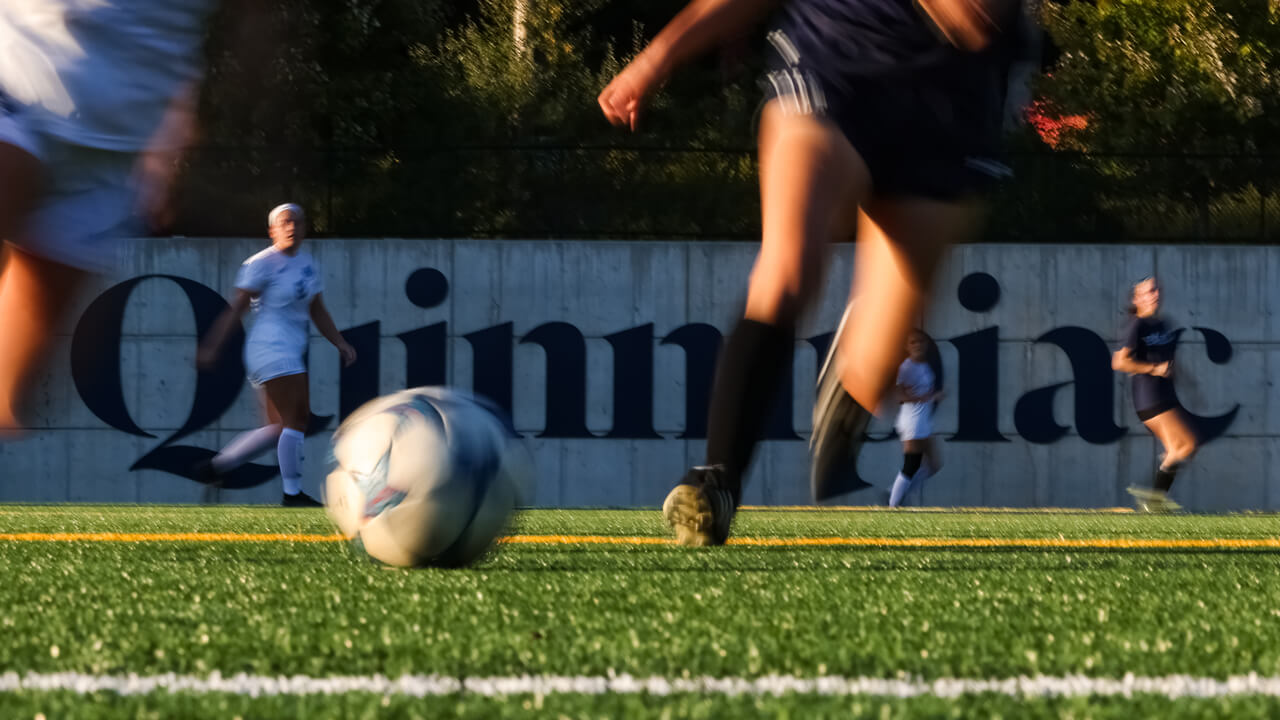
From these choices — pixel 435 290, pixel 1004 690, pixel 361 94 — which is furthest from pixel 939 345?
pixel 1004 690

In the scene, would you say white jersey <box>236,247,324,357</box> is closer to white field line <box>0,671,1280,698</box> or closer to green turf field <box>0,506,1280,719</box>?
green turf field <box>0,506,1280,719</box>

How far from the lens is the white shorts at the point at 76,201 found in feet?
11.8

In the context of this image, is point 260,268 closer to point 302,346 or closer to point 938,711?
point 302,346

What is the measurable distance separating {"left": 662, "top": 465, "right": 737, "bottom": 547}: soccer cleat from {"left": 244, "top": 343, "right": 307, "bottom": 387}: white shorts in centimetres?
619

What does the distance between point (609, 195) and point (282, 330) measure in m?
7.29

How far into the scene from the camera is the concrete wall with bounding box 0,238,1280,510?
51.0 ft

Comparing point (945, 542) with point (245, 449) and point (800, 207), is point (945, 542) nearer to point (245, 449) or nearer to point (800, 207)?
point (800, 207)

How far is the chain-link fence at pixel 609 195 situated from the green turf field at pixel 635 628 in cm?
1214

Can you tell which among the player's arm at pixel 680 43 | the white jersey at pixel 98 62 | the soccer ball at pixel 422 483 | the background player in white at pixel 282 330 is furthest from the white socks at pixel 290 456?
the player's arm at pixel 680 43

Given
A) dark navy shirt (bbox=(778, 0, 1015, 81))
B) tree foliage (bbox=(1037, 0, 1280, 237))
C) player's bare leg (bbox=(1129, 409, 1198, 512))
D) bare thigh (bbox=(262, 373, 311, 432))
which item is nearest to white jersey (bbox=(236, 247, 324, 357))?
bare thigh (bbox=(262, 373, 311, 432))

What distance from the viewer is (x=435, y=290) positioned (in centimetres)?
1575

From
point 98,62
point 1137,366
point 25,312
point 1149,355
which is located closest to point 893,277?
point 98,62

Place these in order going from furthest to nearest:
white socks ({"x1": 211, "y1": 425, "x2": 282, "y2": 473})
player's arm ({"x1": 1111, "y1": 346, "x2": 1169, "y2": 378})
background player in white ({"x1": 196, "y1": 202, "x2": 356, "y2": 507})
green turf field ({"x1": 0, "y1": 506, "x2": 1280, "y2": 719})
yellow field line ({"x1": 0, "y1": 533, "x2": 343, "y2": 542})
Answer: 1. player's arm ({"x1": 1111, "y1": 346, "x2": 1169, "y2": 378})
2. background player in white ({"x1": 196, "y1": 202, "x2": 356, "y2": 507})
3. white socks ({"x1": 211, "y1": 425, "x2": 282, "y2": 473})
4. yellow field line ({"x1": 0, "y1": 533, "x2": 343, "y2": 542})
5. green turf field ({"x1": 0, "y1": 506, "x2": 1280, "y2": 719})

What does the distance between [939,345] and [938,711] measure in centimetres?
1410
